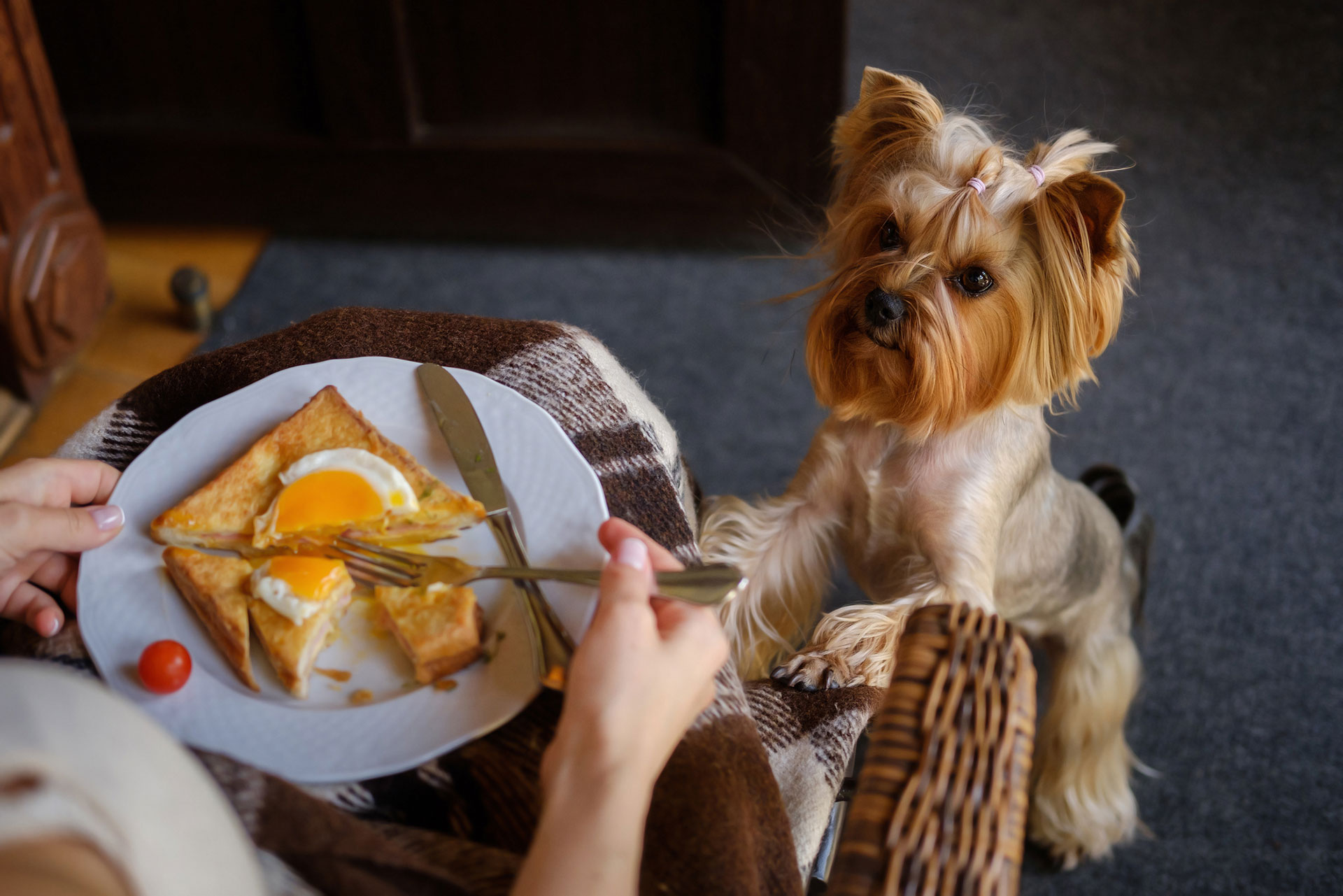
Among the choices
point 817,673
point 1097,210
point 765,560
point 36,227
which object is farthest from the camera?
point 36,227

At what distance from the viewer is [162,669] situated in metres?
0.79

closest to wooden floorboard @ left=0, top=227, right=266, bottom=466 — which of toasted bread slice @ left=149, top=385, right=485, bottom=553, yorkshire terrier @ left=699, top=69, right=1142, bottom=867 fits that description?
toasted bread slice @ left=149, top=385, right=485, bottom=553

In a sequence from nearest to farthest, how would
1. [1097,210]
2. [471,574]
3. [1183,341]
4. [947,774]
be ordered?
[947,774], [471,574], [1097,210], [1183,341]

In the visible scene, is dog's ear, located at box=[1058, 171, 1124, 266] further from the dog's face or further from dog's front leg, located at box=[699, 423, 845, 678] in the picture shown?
dog's front leg, located at box=[699, 423, 845, 678]

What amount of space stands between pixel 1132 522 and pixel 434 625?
3.89ft

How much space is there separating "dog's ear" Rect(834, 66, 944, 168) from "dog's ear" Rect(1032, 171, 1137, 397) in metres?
0.18

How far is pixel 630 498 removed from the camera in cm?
104

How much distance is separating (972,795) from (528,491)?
1.52ft

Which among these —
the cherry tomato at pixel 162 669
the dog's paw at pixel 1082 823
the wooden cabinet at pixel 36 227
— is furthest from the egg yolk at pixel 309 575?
the wooden cabinet at pixel 36 227

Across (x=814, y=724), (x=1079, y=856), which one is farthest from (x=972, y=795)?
(x=1079, y=856)

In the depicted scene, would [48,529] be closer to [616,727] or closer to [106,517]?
[106,517]

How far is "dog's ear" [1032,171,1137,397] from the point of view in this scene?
3.26 ft

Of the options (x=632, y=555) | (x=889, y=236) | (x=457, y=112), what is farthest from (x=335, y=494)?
(x=457, y=112)

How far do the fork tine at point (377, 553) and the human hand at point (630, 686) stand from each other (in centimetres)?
22
